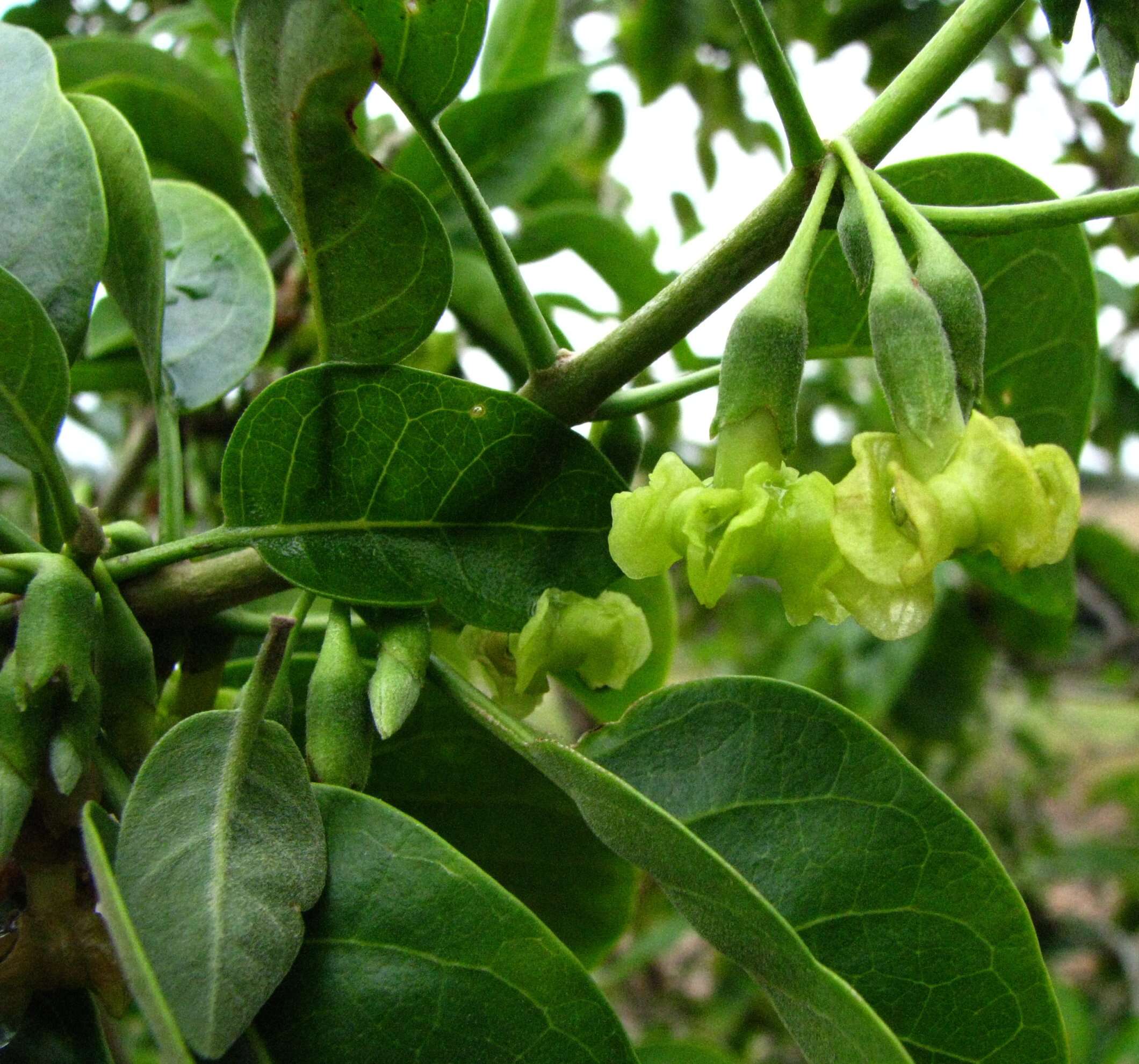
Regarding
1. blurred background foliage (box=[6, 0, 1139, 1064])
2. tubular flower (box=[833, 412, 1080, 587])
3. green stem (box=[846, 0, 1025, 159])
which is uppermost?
green stem (box=[846, 0, 1025, 159])

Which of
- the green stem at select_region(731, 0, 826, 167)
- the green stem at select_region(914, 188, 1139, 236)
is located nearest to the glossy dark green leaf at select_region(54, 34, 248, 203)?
the green stem at select_region(731, 0, 826, 167)

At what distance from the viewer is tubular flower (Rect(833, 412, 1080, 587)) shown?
65cm

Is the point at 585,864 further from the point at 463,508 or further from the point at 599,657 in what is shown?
the point at 463,508

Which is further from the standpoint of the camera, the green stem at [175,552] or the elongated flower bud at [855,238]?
the green stem at [175,552]

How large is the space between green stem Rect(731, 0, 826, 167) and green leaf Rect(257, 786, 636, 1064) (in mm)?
465

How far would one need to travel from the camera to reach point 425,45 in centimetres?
79

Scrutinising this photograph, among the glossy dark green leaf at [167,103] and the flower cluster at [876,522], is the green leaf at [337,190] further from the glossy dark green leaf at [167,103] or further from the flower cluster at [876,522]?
the glossy dark green leaf at [167,103]

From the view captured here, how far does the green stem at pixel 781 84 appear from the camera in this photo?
70 centimetres

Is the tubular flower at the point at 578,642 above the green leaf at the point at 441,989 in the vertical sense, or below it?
above

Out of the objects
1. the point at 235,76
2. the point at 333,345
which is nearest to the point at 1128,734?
the point at 235,76

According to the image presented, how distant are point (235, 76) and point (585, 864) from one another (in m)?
1.41

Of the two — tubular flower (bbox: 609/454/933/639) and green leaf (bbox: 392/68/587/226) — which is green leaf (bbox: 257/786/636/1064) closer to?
tubular flower (bbox: 609/454/933/639)

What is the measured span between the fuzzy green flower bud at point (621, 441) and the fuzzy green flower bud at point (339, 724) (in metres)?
0.26

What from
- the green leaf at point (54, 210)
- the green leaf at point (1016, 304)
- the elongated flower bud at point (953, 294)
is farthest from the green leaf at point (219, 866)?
the green leaf at point (1016, 304)
